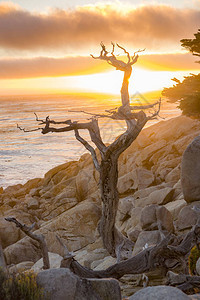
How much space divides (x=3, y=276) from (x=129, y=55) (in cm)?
978

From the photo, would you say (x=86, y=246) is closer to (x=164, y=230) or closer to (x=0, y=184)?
(x=164, y=230)

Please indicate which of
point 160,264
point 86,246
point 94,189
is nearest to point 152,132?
point 94,189

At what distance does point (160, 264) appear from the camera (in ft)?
35.4

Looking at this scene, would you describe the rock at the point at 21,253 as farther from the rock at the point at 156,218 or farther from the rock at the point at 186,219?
the rock at the point at 186,219

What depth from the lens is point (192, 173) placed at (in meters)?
15.3

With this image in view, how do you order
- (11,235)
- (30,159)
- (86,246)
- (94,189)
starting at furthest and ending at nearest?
(30,159) < (94,189) < (11,235) < (86,246)

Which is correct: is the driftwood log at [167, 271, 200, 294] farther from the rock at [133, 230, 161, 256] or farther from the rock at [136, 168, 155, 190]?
the rock at [136, 168, 155, 190]

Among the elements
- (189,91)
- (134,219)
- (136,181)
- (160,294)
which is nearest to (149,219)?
(134,219)

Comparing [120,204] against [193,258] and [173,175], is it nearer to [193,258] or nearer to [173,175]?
[173,175]

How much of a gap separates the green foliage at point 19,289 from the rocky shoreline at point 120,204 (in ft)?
16.4

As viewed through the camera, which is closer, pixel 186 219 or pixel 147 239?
pixel 147 239

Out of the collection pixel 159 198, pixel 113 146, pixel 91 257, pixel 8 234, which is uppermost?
pixel 113 146

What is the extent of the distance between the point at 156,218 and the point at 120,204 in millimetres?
6553

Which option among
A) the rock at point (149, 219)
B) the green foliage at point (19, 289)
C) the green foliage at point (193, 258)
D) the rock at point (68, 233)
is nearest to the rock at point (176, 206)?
the rock at point (149, 219)
